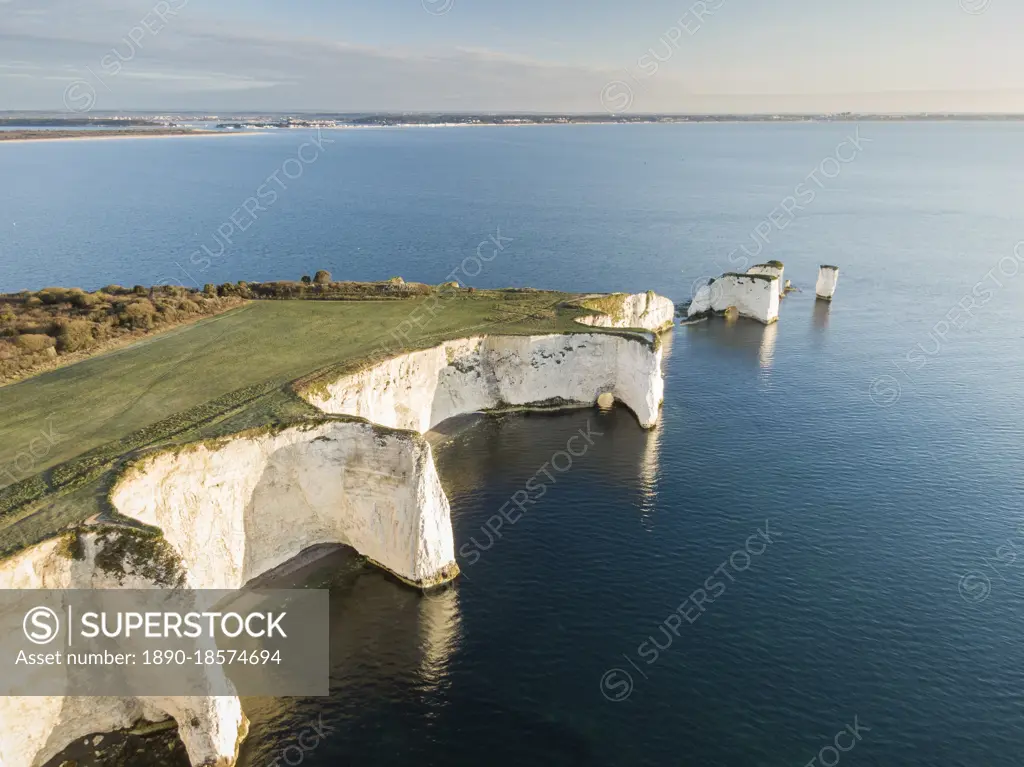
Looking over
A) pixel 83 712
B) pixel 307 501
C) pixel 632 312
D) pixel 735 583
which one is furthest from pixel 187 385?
pixel 632 312

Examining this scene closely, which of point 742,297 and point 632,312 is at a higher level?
point 742,297

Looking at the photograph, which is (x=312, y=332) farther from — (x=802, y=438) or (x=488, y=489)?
(x=802, y=438)

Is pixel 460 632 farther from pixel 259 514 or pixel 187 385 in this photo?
pixel 187 385

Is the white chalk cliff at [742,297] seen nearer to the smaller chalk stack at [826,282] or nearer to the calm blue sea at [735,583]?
the calm blue sea at [735,583]

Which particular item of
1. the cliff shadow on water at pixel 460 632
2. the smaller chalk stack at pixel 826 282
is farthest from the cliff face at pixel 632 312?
the smaller chalk stack at pixel 826 282

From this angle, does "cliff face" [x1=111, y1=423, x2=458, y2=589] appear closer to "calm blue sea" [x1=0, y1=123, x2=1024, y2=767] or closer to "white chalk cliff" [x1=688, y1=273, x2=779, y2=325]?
"calm blue sea" [x1=0, y1=123, x2=1024, y2=767]

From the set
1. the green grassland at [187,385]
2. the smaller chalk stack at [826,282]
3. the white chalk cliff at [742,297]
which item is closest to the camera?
the green grassland at [187,385]
